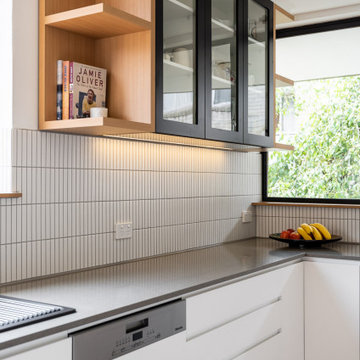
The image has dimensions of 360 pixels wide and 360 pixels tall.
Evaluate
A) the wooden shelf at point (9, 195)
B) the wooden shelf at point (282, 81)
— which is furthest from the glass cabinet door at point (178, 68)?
the wooden shelf at point (282, 81)

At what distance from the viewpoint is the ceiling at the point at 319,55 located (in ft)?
11.4

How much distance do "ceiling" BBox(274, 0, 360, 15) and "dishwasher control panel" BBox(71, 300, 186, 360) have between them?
6.72ft

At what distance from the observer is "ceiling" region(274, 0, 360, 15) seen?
10.5 feet

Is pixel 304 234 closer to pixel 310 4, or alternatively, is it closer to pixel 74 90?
pixel 310 4

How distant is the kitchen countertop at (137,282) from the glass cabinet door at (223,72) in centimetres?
62

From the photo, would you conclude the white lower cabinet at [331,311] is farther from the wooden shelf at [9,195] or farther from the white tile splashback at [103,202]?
the wooden shelf at [9,195]

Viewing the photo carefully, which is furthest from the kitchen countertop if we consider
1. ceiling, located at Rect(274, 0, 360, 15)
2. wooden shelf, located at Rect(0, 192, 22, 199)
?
ceiling, located at Rect(274, 0, 360, 15)

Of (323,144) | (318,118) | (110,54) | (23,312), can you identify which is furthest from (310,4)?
(23,312)

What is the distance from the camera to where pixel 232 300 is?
2254mm

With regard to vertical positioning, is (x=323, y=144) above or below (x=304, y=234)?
above

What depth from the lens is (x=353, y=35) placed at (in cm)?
345

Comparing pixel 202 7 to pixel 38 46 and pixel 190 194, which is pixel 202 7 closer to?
pixel 38 46

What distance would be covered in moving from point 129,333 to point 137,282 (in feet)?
1.24

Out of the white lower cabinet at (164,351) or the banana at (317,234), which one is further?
the banana at (317,234)
